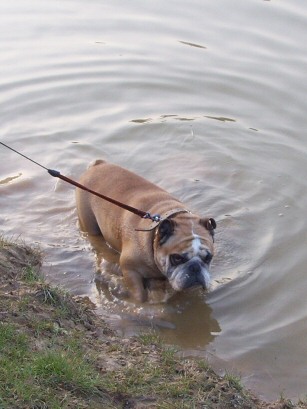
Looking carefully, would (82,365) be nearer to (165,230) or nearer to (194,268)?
(194,268)

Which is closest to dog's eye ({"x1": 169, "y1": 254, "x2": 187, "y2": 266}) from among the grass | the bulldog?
the bulldog

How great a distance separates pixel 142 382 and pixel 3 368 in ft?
2.94

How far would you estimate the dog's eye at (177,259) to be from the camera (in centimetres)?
638

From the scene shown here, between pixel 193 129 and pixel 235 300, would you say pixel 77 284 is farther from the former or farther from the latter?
pixel 193 129

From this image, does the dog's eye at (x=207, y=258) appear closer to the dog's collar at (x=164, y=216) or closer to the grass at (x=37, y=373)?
the dog's collar at (x=164, y=216)

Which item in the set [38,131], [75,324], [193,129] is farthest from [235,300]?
[38,131]

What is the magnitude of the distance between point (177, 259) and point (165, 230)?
0.26 m

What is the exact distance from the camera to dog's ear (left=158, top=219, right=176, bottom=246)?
252 inches

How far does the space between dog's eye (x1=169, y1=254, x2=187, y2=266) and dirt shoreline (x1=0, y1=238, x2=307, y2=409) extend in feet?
2.57

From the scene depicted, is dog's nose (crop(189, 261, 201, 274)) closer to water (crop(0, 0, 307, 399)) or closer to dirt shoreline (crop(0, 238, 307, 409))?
water (crop(0, 0, 307, 399))

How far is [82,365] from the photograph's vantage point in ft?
15.3

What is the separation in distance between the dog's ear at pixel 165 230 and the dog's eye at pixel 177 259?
159mm

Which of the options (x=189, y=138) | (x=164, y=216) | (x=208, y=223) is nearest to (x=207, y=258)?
(x=208, y=223)

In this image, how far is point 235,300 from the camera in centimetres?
677
